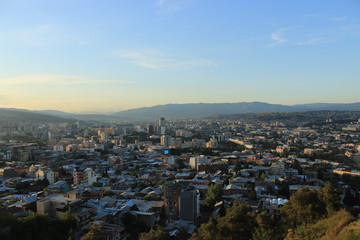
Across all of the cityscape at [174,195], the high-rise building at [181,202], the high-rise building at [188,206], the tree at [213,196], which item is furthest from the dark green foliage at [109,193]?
the tree at [213,196]

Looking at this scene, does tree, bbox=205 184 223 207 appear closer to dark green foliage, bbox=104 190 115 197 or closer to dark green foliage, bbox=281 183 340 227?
dark green foliage, bbox=104 190 115 197

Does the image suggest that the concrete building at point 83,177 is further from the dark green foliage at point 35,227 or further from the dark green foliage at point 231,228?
the dark green foliage at point 231,228

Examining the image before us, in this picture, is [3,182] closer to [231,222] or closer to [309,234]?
[231,222]

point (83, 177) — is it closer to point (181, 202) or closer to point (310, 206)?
point (181, 202)

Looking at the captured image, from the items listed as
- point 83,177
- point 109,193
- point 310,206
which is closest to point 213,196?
point 109,193

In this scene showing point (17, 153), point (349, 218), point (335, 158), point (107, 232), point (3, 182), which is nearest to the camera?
point (349, 218)

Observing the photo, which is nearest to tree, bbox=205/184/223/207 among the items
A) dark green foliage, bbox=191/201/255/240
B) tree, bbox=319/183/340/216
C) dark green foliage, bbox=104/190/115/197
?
dark green foliage, bbox=104/190/115/197

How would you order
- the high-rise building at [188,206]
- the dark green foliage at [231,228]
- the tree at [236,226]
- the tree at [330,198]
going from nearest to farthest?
the dark green foliage at [231,228] < the tree at [236,226] < the tree at [330,198] < the high-rise building at [188,206]

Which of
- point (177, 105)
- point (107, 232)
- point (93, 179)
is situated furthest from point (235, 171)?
point (177, 105)

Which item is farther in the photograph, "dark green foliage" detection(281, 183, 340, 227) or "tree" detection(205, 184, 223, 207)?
"tree" detection(205, 184, 223, 207)

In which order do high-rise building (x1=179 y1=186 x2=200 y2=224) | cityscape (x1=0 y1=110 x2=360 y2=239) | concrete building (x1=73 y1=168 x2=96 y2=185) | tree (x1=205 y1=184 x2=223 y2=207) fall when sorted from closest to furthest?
cityscape (x1=0 y1=110 x2=360 y2=239), high-rise building (x1=179 y1=186 x2=200 y2=224), tree (x1=205 y1=184 x2=223 y2=207), concrete building (x1=73 y1=168 x2=96 y2=185)

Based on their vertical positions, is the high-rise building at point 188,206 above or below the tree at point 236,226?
below
